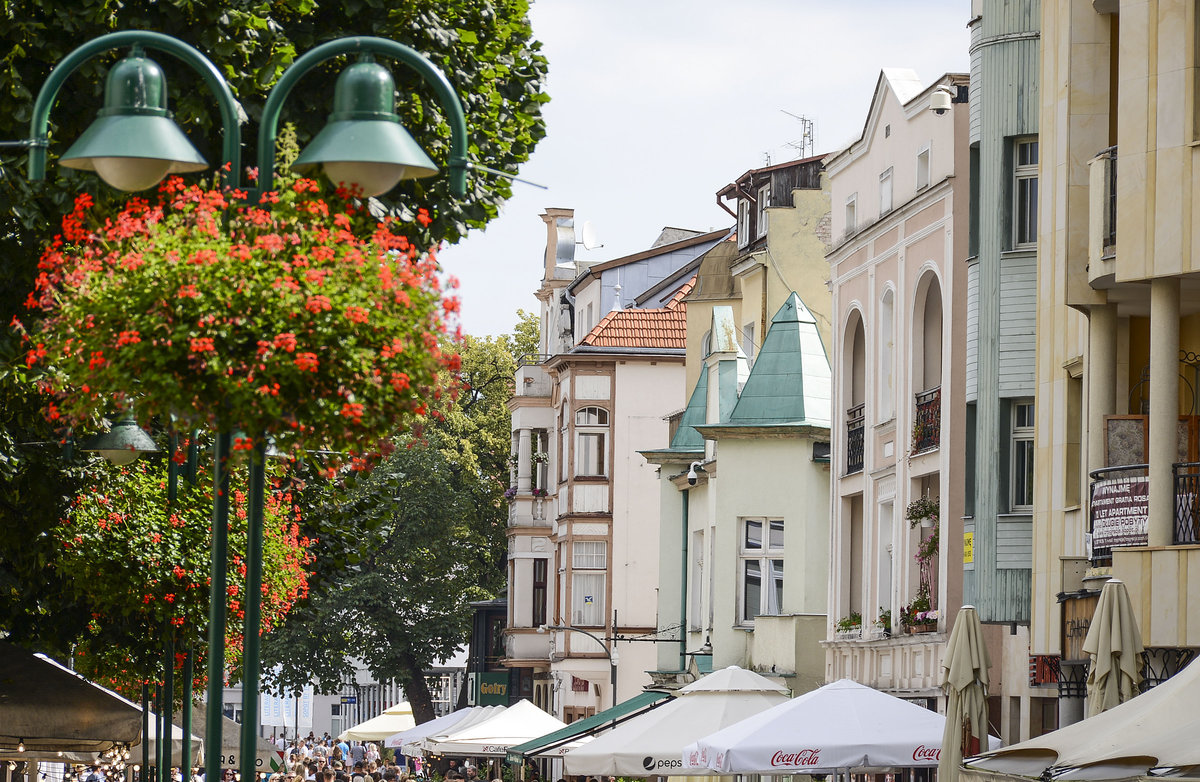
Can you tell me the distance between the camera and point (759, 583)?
118 feet

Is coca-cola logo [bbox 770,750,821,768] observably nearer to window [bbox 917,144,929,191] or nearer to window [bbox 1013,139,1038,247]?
window [bbox 1013,139,1038,247]

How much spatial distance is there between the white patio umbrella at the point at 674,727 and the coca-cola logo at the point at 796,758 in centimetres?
277

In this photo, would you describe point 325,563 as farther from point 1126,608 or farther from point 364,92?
point 364,92

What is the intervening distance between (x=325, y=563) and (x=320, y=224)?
42.9 ft

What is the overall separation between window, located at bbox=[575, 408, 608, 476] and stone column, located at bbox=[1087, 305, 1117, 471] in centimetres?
3556

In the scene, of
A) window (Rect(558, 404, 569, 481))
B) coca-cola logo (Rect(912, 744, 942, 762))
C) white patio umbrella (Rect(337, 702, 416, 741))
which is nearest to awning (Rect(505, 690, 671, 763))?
coca-cola logo (Rect(912, 744, 942, 762))

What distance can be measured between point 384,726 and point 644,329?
18.7 meters

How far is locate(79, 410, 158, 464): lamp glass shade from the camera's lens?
50.0ft

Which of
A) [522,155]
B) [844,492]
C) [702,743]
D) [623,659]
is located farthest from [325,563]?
[623,659]

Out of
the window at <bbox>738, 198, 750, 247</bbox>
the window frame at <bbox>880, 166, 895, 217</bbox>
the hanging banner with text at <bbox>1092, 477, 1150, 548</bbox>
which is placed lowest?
the hanging banner with text at <bbox>1092, 477, 1150, 548</bbox>

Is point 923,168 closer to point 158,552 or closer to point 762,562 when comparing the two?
point 762,562

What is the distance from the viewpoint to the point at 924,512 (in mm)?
27438

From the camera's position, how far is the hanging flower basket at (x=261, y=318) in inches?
336

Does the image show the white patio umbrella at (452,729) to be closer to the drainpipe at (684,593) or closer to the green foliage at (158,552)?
the drainpipe at (684,593)
